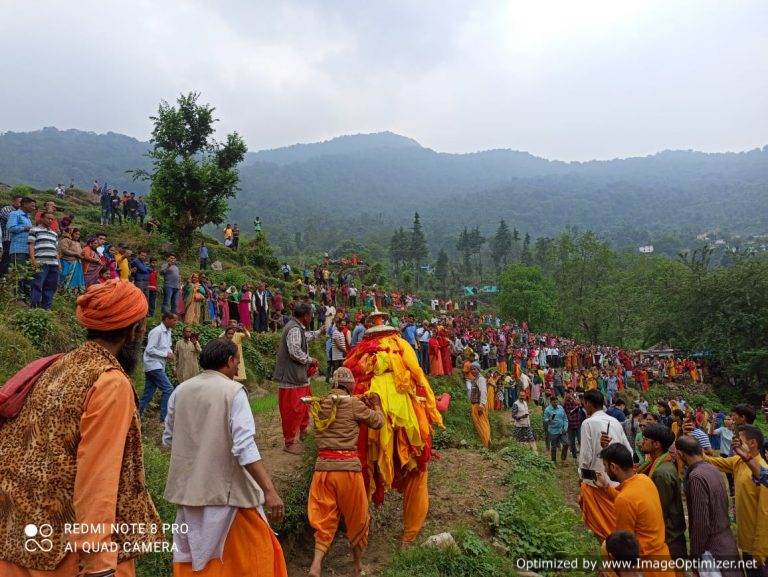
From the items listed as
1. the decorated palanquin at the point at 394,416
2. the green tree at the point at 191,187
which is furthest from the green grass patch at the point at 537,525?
the green tree at the point at 191,187

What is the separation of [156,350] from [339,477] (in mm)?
3627

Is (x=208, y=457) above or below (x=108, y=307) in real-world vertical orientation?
below

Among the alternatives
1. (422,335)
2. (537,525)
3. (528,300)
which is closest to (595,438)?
(537,525)

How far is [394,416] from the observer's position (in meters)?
5.18

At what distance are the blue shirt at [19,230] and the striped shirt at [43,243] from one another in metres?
0.12

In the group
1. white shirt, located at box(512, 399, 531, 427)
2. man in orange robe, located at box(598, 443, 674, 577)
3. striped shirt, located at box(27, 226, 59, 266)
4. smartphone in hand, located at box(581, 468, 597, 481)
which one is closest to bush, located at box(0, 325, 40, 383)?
striped shirt, located at box(27, 226, 59, 266)

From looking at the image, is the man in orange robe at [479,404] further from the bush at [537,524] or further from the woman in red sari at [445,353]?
the woman in red sari at [445,353]

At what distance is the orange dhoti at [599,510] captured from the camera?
192 inches

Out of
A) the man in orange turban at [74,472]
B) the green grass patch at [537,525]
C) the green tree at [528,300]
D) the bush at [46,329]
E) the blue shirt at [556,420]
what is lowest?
the green tree at [528,300]

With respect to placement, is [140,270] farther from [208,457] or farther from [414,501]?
[208,457]

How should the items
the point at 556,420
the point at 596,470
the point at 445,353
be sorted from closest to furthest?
1. the point at 596,470
2. the point at 556,420
3. the point at 445,353

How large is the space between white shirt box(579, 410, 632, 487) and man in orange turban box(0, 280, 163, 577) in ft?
14.3

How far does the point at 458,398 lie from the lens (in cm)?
1567

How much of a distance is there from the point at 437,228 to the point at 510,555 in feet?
488
